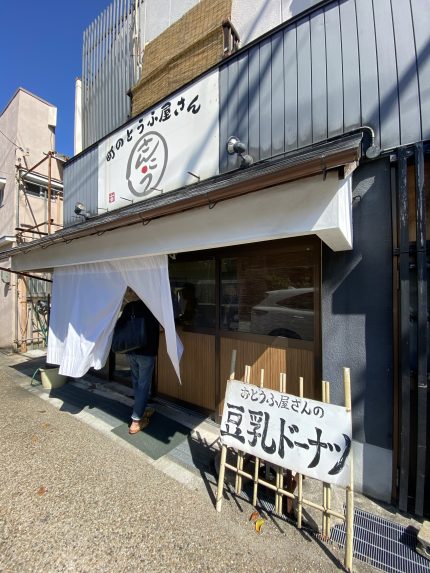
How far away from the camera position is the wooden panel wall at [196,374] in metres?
4.16

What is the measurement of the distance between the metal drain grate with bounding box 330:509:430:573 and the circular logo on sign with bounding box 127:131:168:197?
192 inches

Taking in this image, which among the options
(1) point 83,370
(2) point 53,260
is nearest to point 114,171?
(2) point 53,260

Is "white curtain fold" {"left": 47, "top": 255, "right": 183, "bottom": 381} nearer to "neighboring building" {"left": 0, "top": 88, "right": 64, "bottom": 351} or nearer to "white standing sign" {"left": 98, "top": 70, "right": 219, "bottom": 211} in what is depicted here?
"white standing sign" {"left": 98, "top": 70, "right": 219, "bottom": 211}

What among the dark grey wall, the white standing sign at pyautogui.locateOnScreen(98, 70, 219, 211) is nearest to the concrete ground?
the dark grey wall

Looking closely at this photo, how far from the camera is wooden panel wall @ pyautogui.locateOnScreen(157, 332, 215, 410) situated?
4.16 meters

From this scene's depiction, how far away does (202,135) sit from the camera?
13.4 feet

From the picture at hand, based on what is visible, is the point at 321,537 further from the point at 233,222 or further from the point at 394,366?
the point at 233,222

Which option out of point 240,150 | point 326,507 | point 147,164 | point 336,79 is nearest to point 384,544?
point 326,507

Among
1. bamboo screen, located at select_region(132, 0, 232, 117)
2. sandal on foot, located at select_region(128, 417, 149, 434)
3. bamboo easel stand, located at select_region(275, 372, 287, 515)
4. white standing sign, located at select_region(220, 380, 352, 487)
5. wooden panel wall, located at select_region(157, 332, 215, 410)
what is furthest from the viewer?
bamboo screen, located at select_region(132, 0, 232, 117)

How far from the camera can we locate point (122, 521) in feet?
7.84

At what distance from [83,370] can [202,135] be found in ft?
13.1

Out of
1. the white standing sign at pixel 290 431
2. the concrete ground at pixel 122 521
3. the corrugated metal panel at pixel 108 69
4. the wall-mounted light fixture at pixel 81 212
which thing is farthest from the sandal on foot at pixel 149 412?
the corrugated metal panel at pixel 108 69

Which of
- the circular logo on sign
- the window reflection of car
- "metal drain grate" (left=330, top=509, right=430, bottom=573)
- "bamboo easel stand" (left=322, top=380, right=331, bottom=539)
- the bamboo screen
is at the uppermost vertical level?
the bamboo screen

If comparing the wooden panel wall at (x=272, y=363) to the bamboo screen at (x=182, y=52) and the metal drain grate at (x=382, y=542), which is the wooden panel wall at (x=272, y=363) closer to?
the metal drain grate at (x=382, y=542)
